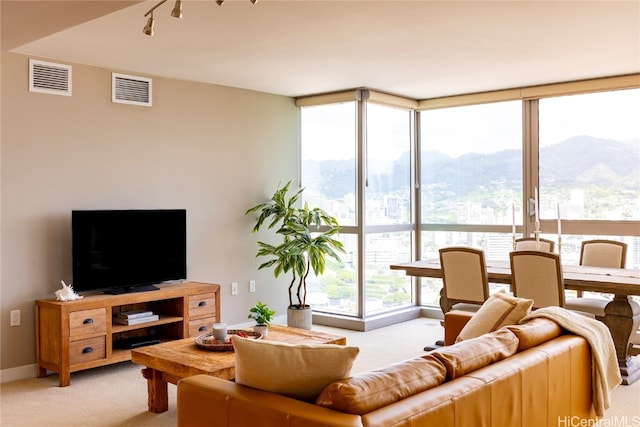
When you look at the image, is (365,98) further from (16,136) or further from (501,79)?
(16,136)

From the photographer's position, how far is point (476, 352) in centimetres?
253

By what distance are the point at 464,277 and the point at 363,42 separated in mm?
2075

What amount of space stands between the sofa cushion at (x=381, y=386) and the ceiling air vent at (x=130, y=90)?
3965 mm

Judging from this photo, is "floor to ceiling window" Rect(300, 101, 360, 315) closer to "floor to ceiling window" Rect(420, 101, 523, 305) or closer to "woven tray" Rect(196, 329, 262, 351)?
"floor to ceiling window" Rect(420, 101, 523, 305)

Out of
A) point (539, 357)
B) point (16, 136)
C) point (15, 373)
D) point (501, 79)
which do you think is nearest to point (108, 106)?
point (16, 136)

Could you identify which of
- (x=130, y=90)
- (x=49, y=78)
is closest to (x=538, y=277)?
(x=130, y=90)

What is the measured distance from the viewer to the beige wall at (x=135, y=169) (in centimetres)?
471

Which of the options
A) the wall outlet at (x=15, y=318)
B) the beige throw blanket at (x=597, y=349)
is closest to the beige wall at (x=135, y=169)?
the wall outlet at (x=15, y=318)

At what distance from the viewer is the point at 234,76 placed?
5.71 metres

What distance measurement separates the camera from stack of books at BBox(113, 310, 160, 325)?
4996mm

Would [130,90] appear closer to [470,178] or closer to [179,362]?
[179,362]

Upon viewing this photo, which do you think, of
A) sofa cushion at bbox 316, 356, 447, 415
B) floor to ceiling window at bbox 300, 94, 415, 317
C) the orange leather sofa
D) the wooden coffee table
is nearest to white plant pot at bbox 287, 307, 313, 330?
floor to ceiling window at bbox 300, 94, 415, 317

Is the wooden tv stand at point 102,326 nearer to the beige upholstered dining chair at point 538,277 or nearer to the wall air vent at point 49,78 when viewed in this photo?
the wall air vent at point 49,78

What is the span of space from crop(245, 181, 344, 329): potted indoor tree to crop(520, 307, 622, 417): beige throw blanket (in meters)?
3.21
